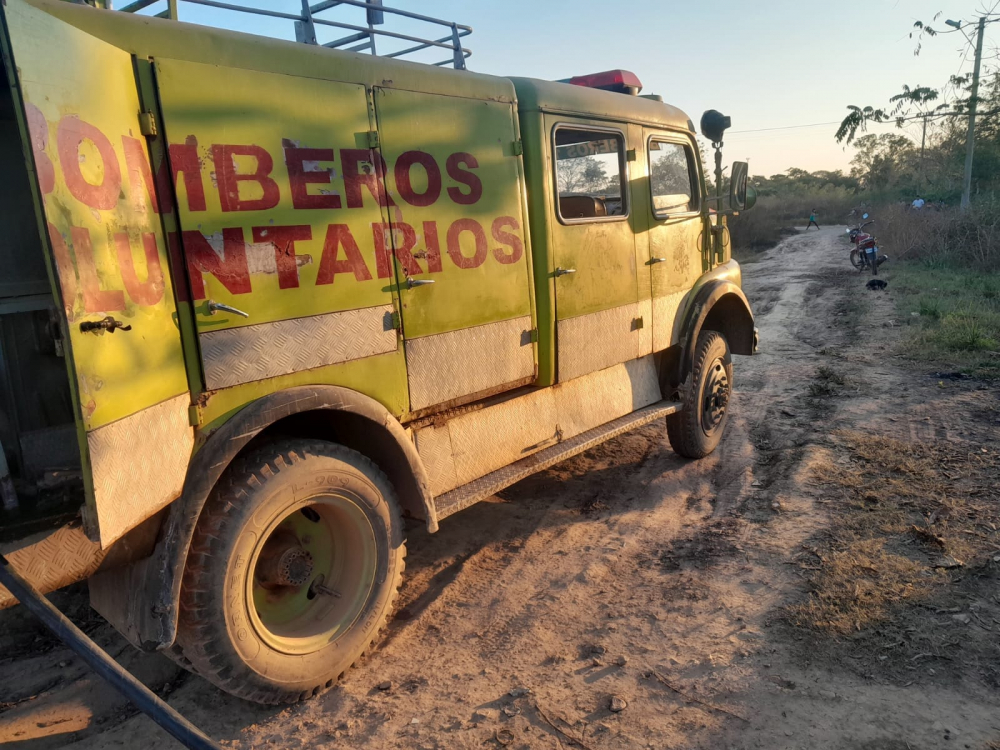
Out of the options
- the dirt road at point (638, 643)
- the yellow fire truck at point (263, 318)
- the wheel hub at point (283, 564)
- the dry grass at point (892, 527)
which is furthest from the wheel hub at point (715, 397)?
the wheel hub at point (283, 564)

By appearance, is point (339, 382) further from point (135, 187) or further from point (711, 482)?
point (711, 482)

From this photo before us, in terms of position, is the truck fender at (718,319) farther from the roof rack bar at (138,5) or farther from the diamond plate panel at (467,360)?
the roof rack bar at (138,5)

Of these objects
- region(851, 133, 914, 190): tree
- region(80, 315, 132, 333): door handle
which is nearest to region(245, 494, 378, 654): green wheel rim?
region(80, 315, 132, 333): door handle

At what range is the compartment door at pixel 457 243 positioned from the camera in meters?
3.27

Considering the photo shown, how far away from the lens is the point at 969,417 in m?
5.93

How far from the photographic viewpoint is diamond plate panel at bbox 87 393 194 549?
6.91 feet

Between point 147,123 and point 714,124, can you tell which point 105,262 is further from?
point 714,124

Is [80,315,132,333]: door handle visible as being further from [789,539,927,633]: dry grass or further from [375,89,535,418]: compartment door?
[789,539,927,633]: dry grass

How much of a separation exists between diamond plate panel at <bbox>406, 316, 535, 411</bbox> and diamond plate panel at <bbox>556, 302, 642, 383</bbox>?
270 mm

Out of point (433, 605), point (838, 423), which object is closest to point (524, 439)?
point (433, 605)

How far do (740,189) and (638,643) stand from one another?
3.82m

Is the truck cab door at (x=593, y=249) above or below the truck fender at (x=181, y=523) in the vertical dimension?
above

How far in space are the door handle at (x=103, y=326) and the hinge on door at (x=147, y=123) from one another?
2.22ft

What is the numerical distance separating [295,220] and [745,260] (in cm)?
2098
